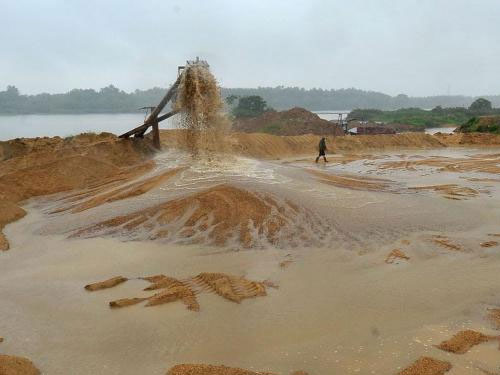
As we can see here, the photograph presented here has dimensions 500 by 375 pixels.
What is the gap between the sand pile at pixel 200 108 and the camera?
452 inches

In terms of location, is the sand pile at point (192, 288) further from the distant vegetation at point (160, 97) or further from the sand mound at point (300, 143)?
the distant vegetation at point (160, 97)

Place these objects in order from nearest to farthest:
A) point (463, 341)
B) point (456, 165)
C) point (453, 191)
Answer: point (463, 341), point (453, 191), point (456, 165)

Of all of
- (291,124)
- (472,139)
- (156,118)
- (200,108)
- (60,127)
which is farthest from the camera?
(60,127)

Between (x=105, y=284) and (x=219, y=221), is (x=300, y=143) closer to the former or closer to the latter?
(x=219, y=221)

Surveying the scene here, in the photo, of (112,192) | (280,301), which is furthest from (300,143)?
(280,301)

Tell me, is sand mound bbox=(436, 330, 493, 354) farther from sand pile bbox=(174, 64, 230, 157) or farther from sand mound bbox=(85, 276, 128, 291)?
sand pile bbox=(174, 64, 230, 157)

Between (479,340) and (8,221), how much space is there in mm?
7945

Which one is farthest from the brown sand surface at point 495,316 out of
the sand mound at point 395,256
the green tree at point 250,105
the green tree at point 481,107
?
the green tree at point 481,107

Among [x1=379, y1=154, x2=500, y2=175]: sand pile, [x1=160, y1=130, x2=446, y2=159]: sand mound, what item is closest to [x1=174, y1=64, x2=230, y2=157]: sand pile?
[x1=160, y1=130, x2=446, y2=159]: sand mound

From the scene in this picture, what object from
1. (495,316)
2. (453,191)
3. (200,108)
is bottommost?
(495,316)

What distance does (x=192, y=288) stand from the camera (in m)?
4.94

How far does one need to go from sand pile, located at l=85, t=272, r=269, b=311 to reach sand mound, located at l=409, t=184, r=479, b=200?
5.90 m

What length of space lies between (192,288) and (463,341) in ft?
9.01

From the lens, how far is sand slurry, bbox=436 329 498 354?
3588mm
